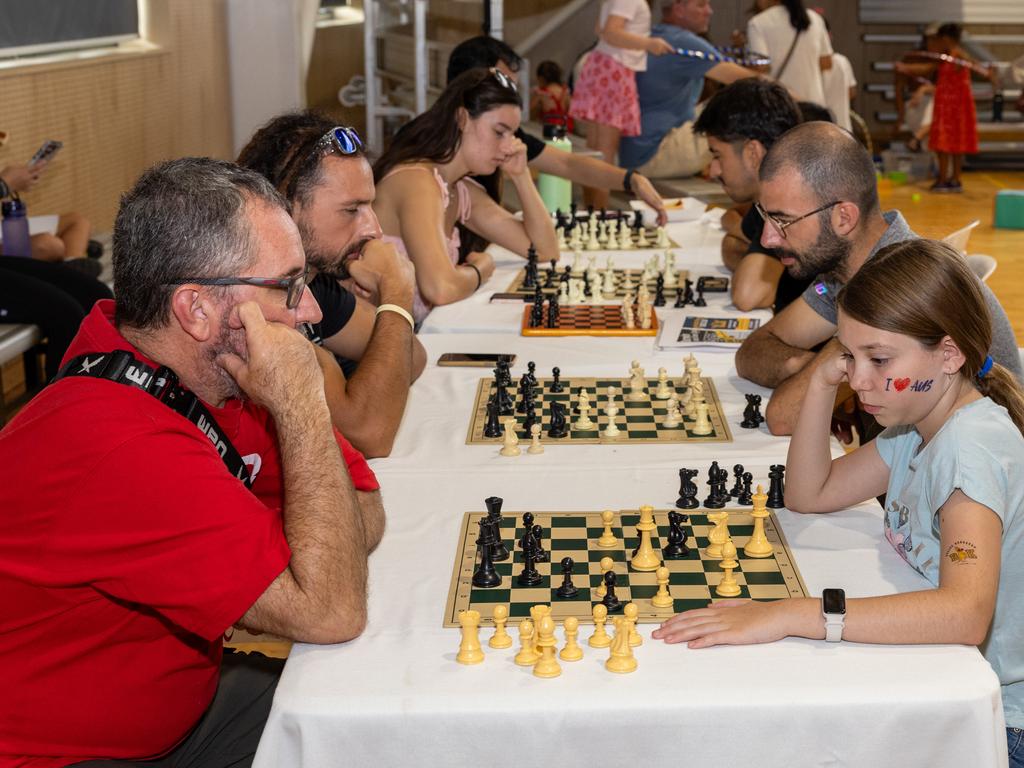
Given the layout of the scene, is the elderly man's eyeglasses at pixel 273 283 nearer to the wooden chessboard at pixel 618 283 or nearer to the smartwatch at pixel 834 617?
the smartwatch at pixel 834 617

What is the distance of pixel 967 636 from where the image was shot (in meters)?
1.58

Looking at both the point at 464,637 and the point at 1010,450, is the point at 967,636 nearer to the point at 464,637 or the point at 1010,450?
the point at 1010,450

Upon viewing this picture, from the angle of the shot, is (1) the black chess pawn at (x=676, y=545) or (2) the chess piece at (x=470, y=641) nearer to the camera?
(2) the chess piece at (x=470, y=641)

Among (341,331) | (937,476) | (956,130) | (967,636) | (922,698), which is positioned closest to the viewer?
(922,698)

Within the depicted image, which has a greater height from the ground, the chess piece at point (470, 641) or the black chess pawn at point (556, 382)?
the chess piece at point (470, 641)

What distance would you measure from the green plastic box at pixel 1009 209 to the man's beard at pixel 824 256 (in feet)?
22.8

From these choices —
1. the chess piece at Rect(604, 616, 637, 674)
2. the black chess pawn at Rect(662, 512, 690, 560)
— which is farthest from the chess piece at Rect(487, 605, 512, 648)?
the black chess pawn at Rect(662, 512, 690, 560)

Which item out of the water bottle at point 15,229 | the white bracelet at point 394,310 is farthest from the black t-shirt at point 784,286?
the water bottle at point 15,229

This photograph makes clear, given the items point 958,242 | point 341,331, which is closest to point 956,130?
point 958,242

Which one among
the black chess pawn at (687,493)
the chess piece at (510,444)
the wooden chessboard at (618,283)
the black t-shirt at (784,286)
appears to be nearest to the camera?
the black chess pawn at (687,493)

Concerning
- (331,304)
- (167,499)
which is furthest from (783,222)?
(167,499)

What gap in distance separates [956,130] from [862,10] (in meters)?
2.61

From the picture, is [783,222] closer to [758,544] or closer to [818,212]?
[818,212]

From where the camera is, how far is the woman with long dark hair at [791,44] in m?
7.86
